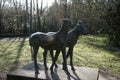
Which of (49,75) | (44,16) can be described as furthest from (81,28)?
(44,16)

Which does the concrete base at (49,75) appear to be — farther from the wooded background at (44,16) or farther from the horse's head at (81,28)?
the wooded background at (44,16)

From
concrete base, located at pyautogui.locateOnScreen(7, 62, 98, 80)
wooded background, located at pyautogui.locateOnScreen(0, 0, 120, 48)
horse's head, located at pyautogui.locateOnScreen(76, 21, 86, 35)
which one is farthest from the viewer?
wooded background, located at pyautogui.locateOnScreen(0, 0, 120, 48)

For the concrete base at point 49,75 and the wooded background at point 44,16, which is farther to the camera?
the wooded background at point 44,16

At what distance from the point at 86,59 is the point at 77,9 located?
781 inches

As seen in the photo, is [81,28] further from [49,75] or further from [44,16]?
[44,16]

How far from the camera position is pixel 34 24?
24.8 meters

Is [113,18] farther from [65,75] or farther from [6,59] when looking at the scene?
[65,75]

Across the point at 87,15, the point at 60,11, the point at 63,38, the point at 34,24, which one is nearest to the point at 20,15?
the point at 34,24

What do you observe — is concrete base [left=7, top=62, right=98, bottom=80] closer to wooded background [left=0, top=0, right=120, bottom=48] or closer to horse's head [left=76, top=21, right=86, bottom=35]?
horse's head [left=76, top=21, right=86, bottom=35]

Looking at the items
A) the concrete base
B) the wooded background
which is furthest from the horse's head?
the wooded background

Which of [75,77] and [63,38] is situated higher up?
[63,38]

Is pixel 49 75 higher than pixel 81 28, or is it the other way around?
pixel 81 28

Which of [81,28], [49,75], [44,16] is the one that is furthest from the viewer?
[44,16]

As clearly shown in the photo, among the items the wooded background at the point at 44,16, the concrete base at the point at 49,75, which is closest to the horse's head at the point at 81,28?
the concrete base at the point at 49,75
